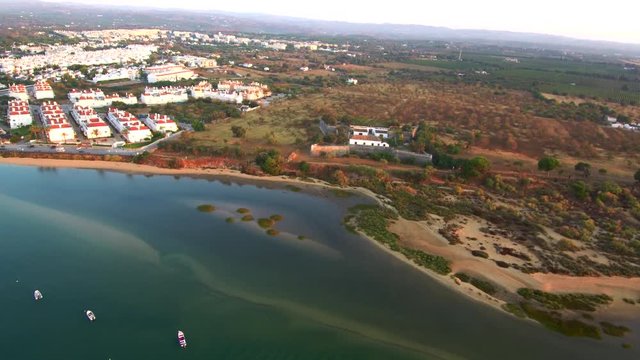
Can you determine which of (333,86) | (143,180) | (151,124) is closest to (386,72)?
(333,86)

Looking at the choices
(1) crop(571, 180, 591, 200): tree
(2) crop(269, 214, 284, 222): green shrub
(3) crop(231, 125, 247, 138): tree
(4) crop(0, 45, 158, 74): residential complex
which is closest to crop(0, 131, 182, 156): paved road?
(3) crop(231, 125, 247, 138): tree

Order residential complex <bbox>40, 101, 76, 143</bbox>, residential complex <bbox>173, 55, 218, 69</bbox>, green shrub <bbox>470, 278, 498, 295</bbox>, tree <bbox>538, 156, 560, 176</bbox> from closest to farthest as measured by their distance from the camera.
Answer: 1. green shrub <bbox>470, 278, 498, 295</bbox>
2. tree <bbox>538, 156, 560, 176</bbox>
3. residential complex <bbox>40, 101, 76, 143</bbox>
4. residential complex <bbox>173, 55, 218, 69</bbox>

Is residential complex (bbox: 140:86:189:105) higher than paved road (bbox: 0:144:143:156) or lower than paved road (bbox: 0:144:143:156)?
higher

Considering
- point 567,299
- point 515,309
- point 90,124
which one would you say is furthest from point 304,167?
point 90,124

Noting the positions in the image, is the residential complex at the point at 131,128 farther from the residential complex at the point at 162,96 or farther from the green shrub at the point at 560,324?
the green shrub at the point at 560,324

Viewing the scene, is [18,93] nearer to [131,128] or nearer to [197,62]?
[131,128]

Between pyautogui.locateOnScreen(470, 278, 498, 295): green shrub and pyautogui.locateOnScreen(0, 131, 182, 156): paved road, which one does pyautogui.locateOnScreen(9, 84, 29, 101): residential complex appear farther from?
pyautogui.locateOnScreen(470, 278, 498, 295): green shrub

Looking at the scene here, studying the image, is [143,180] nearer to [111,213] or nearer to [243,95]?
[111,213]

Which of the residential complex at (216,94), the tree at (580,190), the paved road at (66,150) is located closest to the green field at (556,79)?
the tree at (580,190)
